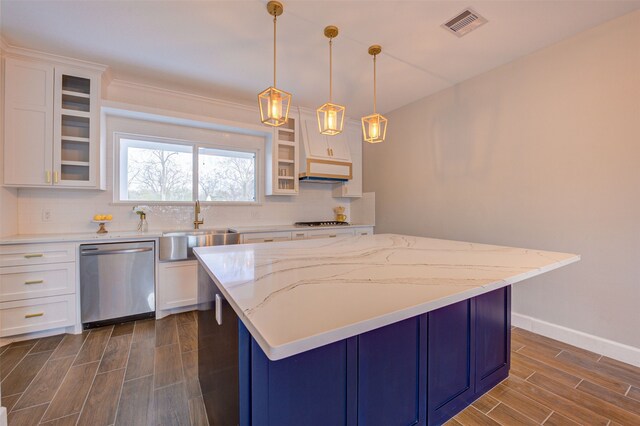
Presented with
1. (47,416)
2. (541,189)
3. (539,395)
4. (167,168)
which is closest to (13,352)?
(47,416)

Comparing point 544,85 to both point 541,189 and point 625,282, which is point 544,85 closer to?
point 541,189

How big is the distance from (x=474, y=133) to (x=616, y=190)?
1331 mm

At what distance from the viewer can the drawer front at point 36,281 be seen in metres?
2.31

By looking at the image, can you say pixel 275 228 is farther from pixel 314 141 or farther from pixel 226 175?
pixel 314 141

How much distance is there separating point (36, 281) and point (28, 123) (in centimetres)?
144

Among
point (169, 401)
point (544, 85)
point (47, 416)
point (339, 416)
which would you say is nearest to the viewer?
point (339, 416)

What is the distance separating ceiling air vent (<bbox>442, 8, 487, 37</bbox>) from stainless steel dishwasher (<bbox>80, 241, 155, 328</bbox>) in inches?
135

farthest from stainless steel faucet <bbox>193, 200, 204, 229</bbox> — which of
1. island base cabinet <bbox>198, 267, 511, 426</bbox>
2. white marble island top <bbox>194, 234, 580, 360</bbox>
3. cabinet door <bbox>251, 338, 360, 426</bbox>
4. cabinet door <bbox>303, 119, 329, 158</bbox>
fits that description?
cabinet door <bbox>251, 338, 360, 426</bbox>

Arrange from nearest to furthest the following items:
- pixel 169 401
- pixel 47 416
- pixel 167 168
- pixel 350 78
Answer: pixel 47 416
pixel 169 401
pixel 350 78
pixel 167 168

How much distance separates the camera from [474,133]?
3.10 metres

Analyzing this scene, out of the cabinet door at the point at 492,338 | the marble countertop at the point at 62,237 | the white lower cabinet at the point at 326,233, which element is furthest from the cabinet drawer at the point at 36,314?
the cabinet door at the point at 492,338

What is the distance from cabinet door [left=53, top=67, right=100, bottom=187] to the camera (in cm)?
265

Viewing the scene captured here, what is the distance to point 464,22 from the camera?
2180mm

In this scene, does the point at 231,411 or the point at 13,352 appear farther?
the point at 13,352
